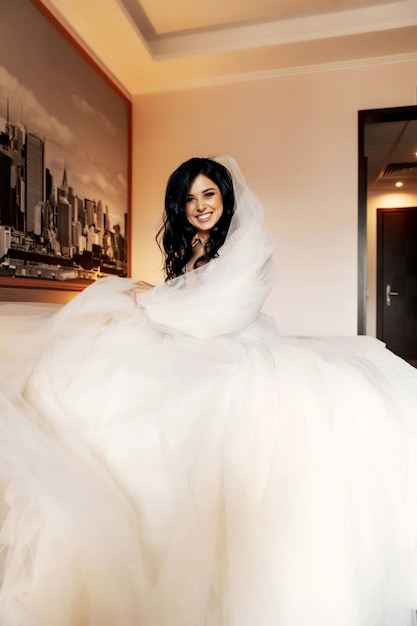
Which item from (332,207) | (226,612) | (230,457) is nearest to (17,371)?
(230,457)

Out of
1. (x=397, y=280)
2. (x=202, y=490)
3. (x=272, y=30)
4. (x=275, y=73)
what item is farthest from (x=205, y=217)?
(x=397, y=280)

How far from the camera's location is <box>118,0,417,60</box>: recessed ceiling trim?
247 cm

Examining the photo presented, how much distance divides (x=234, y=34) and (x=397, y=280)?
4.01 meters

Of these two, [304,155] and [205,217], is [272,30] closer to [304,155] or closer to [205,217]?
[304,155]

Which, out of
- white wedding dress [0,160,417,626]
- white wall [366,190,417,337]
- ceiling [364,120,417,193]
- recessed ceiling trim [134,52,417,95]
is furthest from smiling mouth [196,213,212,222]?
white wall [366,190,417,337]

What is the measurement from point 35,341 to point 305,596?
34.6 inches

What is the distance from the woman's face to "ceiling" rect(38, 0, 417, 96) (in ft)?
5.15

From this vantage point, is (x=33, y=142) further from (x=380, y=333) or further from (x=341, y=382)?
(x=380, y=333)

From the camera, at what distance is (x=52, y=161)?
2.20m

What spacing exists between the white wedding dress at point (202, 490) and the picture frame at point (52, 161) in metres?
1.21

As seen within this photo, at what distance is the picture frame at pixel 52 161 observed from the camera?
1.88 meters

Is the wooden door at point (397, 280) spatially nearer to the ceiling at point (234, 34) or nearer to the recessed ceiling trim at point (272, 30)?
the ceiling at point (234, 34)

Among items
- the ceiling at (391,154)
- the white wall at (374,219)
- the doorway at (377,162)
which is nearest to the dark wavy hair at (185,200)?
the doorway at (377,162)

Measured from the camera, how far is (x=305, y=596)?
0.71 meters
